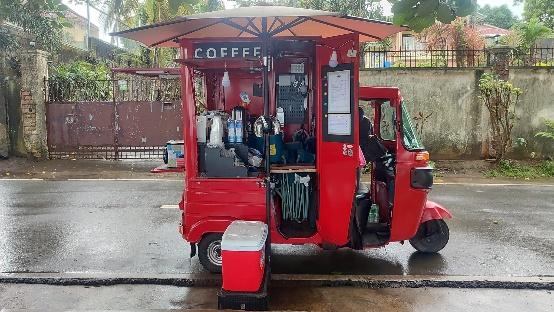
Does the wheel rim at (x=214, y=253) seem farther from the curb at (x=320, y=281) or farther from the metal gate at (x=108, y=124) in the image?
the metal gate at (x=108, y=124)

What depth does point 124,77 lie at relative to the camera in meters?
14.8

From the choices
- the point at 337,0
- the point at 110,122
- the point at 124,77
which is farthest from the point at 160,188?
the point at 337,0

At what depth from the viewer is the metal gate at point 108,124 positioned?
44.8 feet

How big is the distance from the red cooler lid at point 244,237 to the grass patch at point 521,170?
888cm

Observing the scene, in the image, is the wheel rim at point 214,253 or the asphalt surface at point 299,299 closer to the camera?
the asphalt surface at point 299,299

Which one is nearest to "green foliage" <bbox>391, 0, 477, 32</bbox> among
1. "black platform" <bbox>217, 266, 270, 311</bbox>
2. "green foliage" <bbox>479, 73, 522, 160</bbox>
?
"black platform" <bbox>217, 266, 270, 311</bbox>

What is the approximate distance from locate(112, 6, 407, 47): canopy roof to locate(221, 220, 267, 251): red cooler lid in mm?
1848

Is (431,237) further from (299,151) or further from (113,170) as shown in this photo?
(113,170)

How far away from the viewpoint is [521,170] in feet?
41.5

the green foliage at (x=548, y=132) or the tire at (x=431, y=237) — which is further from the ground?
the green foliage at (x=548, y=132)

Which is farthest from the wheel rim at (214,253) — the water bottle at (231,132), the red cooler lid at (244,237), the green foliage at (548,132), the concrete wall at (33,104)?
the green foliage at (548,132)

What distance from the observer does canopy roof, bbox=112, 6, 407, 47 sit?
4551 millimetres

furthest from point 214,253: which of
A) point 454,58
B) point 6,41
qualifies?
point 6,41

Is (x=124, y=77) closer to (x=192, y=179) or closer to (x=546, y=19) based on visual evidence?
(x=192, y=179)
